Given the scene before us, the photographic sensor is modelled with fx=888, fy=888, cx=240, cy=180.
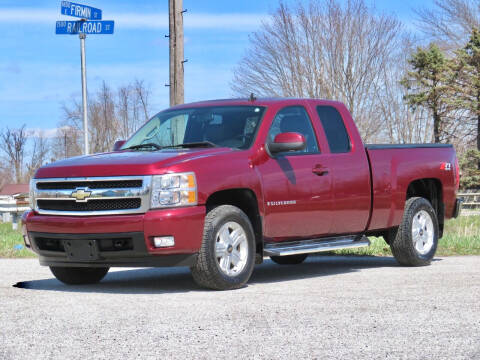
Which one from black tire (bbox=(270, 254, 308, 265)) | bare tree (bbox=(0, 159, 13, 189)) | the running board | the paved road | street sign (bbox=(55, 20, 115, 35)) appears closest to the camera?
the paved road

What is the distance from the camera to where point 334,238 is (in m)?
10.1

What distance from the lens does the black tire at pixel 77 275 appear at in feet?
31.1

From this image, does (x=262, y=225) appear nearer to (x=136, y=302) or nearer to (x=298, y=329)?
(x=136, y=302)

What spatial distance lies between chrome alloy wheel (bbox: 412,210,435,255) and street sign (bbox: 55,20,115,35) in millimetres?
7582

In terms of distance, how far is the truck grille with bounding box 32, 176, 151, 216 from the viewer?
8109 millimetres

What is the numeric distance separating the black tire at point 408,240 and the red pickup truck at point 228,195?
2cm

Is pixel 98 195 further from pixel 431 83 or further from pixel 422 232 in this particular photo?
pixel 431 83

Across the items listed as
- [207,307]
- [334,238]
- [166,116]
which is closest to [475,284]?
[334,238]

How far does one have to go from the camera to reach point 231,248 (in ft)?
28.0

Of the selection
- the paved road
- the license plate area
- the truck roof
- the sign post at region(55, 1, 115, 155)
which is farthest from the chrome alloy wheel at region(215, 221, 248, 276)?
the sign post at region(55, 1, 115, 155)

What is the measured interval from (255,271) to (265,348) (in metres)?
5.56

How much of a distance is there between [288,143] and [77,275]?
2712mm

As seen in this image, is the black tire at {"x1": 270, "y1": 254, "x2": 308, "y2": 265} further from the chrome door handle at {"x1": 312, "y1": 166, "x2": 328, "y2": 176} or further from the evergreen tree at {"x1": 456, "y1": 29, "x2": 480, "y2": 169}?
the evergreen tree at {"x1": 456, "y1": 29, "x2": 480, "y2": 169}

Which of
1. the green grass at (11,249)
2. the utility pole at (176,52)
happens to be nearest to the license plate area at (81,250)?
the green grass at (11,249)
